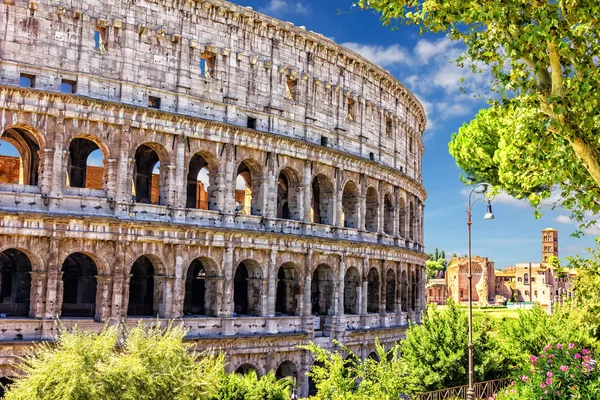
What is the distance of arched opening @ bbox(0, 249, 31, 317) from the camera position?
23.1 m

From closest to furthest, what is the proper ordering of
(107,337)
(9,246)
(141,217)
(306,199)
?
(107,337)
(9,246)
(141,217)
(306,199)

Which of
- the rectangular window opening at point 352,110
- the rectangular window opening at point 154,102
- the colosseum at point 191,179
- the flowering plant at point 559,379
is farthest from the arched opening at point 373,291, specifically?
the flowering plant at point 559,379

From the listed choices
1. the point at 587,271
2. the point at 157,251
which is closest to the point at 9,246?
the point at 157,251

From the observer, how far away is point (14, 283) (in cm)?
2362

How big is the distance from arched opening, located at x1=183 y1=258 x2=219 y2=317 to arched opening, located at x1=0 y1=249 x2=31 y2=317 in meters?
5.85

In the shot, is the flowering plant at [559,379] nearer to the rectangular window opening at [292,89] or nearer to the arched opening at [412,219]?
the rectangular window opening at [292,89]

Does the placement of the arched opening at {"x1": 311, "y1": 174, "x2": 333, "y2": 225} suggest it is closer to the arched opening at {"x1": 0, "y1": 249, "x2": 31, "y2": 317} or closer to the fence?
the fence

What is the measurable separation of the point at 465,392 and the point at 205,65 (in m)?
15.3

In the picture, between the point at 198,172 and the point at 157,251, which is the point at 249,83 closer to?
the point at 198,172

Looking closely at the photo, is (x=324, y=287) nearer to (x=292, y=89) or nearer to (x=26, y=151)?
(x=292, y=89)

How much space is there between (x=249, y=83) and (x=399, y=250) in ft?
41.4

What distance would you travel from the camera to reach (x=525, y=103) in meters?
13.1

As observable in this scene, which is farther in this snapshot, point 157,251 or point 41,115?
point 157,251

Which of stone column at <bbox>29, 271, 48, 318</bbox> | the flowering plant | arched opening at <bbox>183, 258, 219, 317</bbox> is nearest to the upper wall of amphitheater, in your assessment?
arched opening at <bbox>183, 258, 219, 317</bbox>
